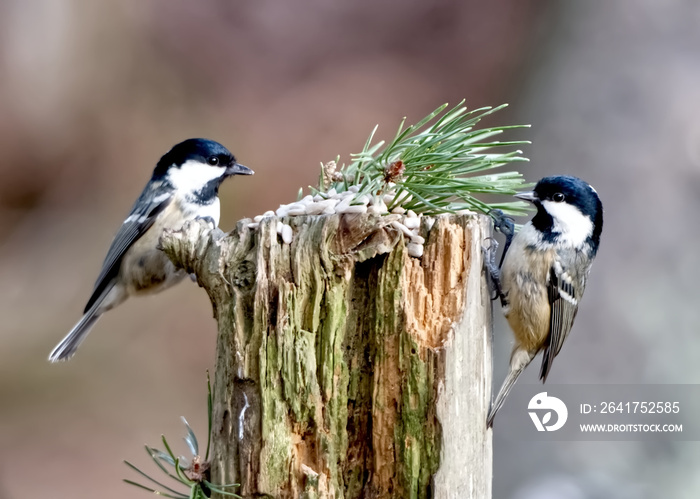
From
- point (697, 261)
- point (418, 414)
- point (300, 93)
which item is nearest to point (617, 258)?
point (697, 261)

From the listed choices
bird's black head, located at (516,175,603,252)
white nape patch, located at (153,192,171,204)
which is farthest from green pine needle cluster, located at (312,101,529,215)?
white nape patch, located at (153,192,171,204)

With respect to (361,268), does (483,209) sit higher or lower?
higher

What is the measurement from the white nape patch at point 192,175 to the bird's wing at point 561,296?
110 cm

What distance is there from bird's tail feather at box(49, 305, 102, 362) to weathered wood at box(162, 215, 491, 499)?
1.40 m

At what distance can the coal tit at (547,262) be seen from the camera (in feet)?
5.71

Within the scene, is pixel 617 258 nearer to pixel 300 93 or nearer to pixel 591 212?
pixel 591 212

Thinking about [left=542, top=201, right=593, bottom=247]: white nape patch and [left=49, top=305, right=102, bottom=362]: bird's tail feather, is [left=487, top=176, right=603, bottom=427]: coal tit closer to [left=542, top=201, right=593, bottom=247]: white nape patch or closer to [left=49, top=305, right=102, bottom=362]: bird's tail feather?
[left=542, top=201, right=593, bottom=247]: white nape patch

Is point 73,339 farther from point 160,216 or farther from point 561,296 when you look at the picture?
point 561,296

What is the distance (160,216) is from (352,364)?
4.32ft

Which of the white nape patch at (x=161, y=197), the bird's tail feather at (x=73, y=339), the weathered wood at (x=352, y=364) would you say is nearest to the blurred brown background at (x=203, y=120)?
the bird's tail feather at (x=73, y=339)

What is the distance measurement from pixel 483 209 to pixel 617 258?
1750mm

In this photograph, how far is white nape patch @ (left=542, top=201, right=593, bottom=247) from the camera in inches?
68.8

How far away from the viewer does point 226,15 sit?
3.40 metres

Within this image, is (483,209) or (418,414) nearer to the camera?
(418,414)
